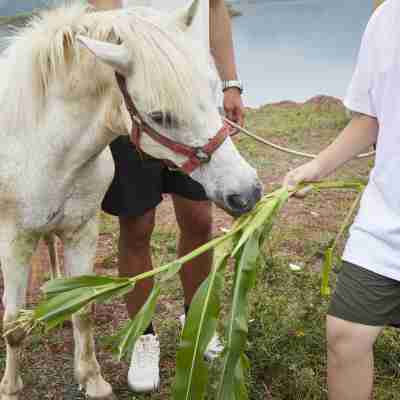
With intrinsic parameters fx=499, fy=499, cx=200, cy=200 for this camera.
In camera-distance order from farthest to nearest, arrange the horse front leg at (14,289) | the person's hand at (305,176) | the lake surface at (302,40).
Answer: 1. the lake surface at (302,40)
2. the horse front leg at (14,289)
3. the person's hand at (305,176)

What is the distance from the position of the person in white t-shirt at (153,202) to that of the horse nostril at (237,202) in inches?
20.4

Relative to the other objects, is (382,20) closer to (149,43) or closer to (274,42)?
(149,43)

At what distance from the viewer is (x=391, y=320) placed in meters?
1.26

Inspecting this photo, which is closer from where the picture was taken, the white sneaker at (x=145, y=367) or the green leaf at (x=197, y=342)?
the green leaf at (x=197, y=342)

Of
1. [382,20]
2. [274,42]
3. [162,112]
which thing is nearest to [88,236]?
[162,112]

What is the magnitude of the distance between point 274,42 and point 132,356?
3703 mm

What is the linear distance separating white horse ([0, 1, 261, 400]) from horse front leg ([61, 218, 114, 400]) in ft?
0.20

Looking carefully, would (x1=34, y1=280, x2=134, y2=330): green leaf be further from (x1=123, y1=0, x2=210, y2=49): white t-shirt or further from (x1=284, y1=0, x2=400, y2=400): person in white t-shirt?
(x1=123, y1=0, x2=210, y2=49): white t-shirt

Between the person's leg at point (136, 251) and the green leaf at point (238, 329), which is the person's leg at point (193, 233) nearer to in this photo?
the person's leg at point (136, 251)

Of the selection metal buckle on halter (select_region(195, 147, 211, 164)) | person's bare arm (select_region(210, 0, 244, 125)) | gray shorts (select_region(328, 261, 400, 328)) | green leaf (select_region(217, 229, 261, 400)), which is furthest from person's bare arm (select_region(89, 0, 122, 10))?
gray shorts (select_region(328, 261, 400, 328))

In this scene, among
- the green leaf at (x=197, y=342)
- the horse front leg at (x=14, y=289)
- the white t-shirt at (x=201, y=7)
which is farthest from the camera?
the white t-shirt at (x=201, y=7)

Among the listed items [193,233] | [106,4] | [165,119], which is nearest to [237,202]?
[165,119]

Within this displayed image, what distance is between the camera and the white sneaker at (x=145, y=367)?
1.94 meters

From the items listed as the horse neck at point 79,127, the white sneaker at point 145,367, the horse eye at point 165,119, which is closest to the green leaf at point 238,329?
the horse eye at point 165,119
